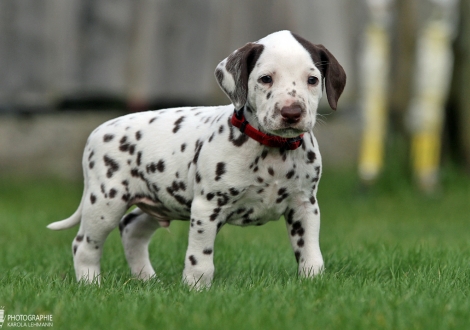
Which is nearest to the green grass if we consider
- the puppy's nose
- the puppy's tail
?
the puppy's tail

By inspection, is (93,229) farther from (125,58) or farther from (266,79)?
(125,58)

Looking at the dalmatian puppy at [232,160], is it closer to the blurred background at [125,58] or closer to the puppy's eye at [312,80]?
the puppy's eye at [312,80]

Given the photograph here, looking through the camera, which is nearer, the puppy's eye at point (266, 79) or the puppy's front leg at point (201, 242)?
the puppy's eye at point (266, 79)


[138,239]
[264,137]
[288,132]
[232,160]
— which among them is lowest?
[138,239]

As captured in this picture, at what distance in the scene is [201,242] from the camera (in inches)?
195

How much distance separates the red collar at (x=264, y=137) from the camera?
4.86m

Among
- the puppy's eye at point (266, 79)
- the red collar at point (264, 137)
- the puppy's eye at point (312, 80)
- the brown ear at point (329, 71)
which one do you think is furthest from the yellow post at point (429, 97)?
the puppy's eye at point (266, 79)

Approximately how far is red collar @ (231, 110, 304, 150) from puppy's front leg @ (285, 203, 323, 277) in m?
0.41

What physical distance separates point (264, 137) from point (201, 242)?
75 centimetres

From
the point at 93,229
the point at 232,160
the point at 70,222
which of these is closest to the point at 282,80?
the point at 232,160

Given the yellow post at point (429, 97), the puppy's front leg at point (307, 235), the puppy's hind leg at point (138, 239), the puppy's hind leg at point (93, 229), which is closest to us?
the puppy's front leg at point (307, 235)

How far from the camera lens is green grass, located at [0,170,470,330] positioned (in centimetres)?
399

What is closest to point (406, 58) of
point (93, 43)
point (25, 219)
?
point (93, 43)

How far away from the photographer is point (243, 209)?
5004 millimetres
